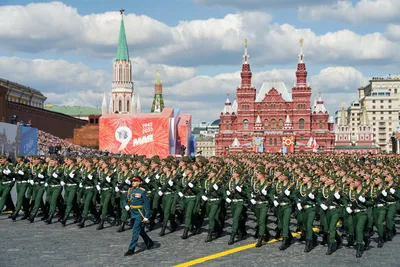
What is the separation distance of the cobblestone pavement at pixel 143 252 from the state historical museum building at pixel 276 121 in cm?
8989

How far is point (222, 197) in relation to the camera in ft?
52.0

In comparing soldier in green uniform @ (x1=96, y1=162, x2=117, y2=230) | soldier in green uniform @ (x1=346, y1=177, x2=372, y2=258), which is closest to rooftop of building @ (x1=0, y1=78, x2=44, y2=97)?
soldier in green uniform @ (x1=96, y1=162, x2=117, y2=230)

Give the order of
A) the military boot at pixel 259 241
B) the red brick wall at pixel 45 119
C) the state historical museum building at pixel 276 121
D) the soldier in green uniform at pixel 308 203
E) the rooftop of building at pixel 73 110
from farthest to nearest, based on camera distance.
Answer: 1. the rooftop of building at pixel 73 110
2. the state historical museum building at pixel 276 121
3. the red brick wall at pixel 45 119
4. the military boot at pixel 259 241
5. the soldier in green uniform at pixel 308 203

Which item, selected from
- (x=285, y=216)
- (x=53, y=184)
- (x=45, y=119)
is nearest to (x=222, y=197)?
(x=285, y=216)

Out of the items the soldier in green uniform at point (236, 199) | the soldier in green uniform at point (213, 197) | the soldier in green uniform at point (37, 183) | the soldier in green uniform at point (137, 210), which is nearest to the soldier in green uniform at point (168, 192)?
the soldier in green uniform at point (213, 197)

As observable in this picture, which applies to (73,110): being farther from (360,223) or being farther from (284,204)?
(360,223)

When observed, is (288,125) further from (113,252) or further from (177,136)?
(113,252)

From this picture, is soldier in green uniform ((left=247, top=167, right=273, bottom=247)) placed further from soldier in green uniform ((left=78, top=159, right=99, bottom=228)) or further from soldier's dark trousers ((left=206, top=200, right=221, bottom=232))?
soldier in green uniform ((left=78, top=159, right=99, bottom=228))

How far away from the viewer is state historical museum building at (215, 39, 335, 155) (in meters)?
108

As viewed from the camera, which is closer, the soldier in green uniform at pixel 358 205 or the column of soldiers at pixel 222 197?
the soldier in green uniform at pixel 358 205

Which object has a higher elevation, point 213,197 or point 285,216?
point 213,197

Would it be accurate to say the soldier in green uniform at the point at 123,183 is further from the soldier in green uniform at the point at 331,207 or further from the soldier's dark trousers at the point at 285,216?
the soldier in green uniform at the point at 331,207

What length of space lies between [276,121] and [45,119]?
44228 mm

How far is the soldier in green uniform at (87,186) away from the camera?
57.5 feet
